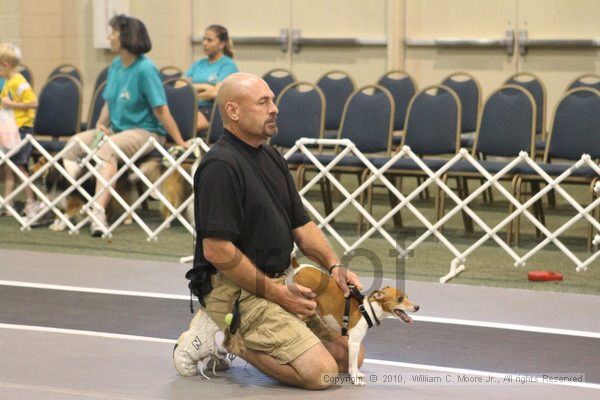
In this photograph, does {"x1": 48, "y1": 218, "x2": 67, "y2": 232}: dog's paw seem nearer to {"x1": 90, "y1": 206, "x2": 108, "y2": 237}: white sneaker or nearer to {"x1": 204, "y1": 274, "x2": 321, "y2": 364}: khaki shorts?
{"x1": 90, "y1": 206, "x2": 108, "y2": 237}: white sneaker

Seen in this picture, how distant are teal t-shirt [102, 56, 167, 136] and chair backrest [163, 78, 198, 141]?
25 cm

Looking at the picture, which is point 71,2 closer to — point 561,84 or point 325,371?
point 561,84

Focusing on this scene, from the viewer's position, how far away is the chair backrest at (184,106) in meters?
7.33

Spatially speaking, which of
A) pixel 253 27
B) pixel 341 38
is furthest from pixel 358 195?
pixel 253 27

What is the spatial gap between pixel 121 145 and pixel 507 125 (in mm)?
2318

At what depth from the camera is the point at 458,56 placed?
9.91 metres

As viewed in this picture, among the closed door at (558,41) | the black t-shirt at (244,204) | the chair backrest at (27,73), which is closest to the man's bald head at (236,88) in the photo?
the black t-shirt at (244,204)

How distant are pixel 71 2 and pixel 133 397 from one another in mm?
8233

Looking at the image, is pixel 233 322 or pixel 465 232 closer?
pixel 233 322

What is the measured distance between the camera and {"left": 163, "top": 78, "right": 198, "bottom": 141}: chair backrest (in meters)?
7.33

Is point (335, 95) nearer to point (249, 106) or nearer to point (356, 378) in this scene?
point (249, 106)

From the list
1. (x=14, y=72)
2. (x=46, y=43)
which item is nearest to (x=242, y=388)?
(x=14, y=72)

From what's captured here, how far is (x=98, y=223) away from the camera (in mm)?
6805

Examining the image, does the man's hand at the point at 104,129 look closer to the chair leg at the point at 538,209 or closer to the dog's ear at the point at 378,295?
the chair leg at the point at 538,209
